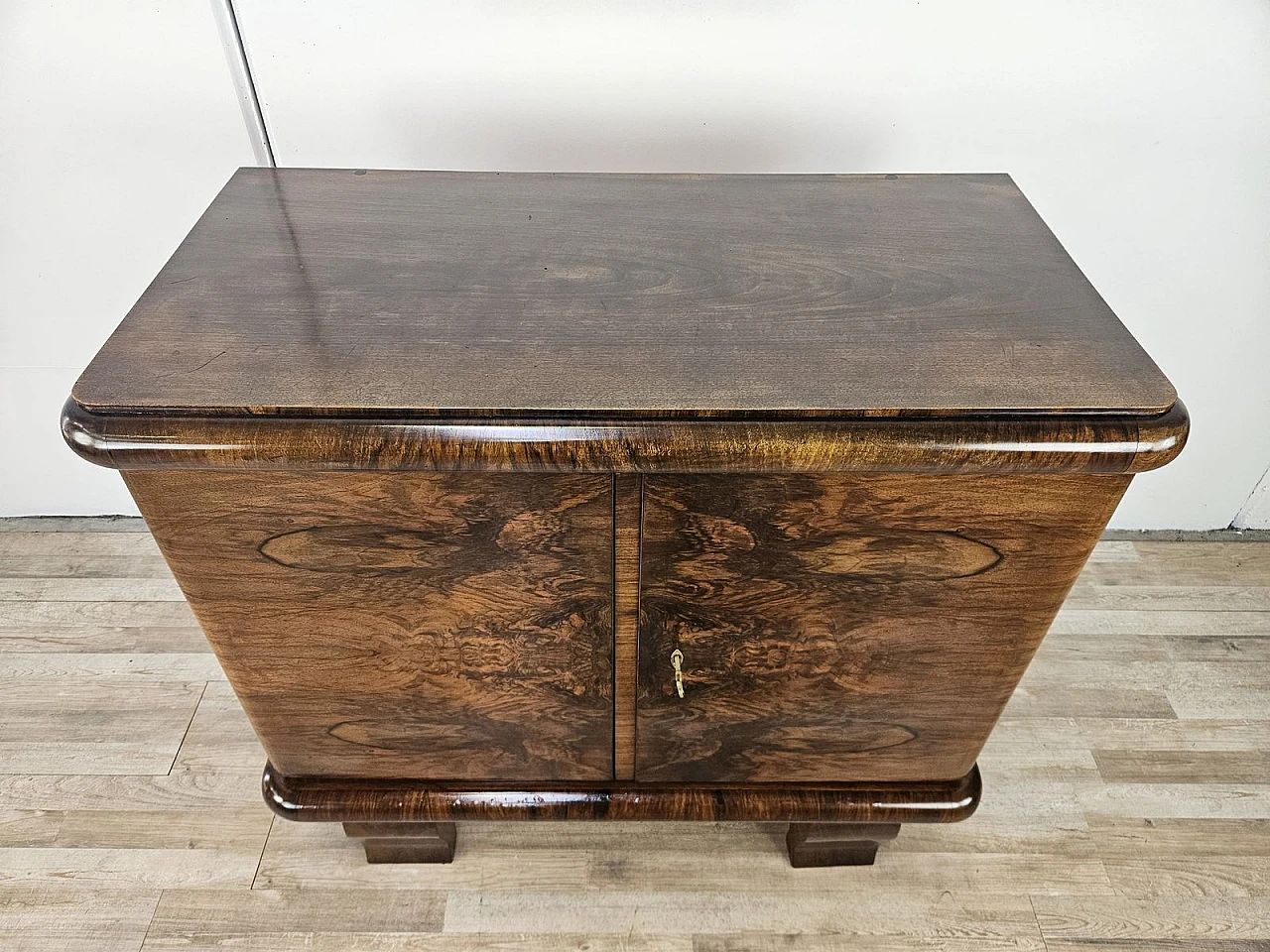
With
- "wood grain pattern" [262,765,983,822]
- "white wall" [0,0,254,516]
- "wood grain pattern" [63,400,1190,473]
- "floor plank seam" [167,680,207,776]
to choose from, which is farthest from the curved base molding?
"white wall" [0,0,254,516]

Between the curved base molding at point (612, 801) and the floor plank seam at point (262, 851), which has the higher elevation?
the curved base molding at point (612, 801)

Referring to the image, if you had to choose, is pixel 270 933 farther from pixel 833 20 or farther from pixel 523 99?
pixel 833 20

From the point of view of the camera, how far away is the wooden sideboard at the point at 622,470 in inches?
20.7

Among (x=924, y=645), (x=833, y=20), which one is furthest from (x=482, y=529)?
(x=833, y=20)

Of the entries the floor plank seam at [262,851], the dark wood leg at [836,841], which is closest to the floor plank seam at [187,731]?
the floor plank seam at [262,851]

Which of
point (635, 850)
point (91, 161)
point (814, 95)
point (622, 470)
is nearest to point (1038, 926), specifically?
point (635, 850)

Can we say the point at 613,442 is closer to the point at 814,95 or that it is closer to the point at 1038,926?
the point at 814,95

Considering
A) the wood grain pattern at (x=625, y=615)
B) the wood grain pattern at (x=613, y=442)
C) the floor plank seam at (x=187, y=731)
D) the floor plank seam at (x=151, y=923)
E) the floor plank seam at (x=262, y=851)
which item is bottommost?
the floor plank seam at (x=187, y=731)

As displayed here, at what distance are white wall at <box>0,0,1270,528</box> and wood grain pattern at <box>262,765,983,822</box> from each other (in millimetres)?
580

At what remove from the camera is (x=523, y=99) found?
0.85 m

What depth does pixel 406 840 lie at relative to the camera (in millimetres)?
852

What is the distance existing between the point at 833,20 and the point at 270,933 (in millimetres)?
971

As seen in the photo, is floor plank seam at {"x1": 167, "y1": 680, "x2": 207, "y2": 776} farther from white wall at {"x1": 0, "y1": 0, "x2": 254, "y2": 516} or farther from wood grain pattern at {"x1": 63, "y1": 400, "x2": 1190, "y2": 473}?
wood grain pattern at {"x1": 63, "y1": 400, "x2": 1190, "y2": 473}

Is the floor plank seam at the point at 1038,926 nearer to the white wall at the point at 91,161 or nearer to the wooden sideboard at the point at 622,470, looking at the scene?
the wooden sideboard at the point at 622,470
